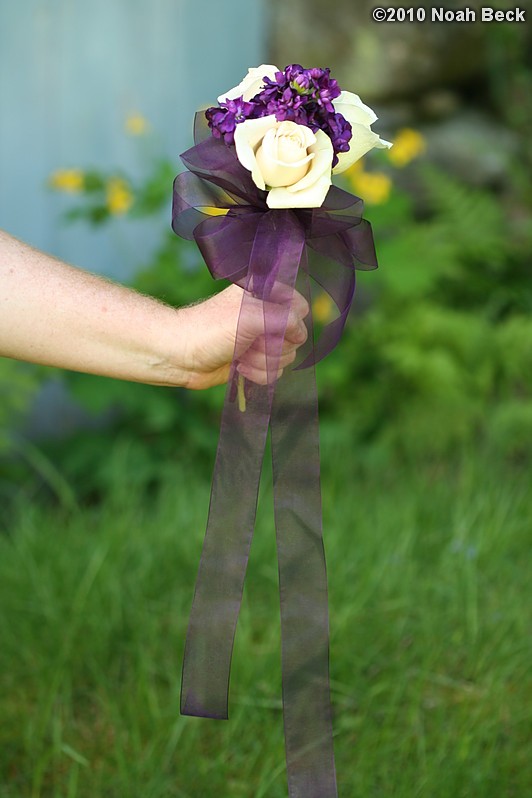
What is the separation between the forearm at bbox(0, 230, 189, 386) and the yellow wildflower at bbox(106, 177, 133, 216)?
219cm

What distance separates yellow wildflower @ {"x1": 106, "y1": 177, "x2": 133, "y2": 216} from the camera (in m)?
3.69

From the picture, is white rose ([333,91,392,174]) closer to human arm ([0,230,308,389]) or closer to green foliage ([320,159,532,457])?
human arm ([0,230,308,389])

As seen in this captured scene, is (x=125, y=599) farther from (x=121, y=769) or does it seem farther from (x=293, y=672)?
(x=293, y=672)

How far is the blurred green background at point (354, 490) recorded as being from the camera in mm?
2201

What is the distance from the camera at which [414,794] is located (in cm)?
196

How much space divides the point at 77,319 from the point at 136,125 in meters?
2.45

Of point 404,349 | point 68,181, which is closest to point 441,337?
point 404,349

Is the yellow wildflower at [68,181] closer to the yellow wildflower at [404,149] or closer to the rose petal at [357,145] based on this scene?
the yellow wildflower at [404,149]

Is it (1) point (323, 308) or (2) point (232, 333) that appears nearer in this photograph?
(2) point (232, 333)

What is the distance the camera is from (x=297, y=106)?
1.38 metres

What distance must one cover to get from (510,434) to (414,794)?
1.81 m

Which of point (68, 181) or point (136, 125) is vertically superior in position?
point (136, 125)

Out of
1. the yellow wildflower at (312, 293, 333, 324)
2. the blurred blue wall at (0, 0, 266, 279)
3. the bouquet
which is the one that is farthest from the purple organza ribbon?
the blurred blue wall at (0, 0, 266, 279)

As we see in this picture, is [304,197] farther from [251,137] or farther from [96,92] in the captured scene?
[96,92]
